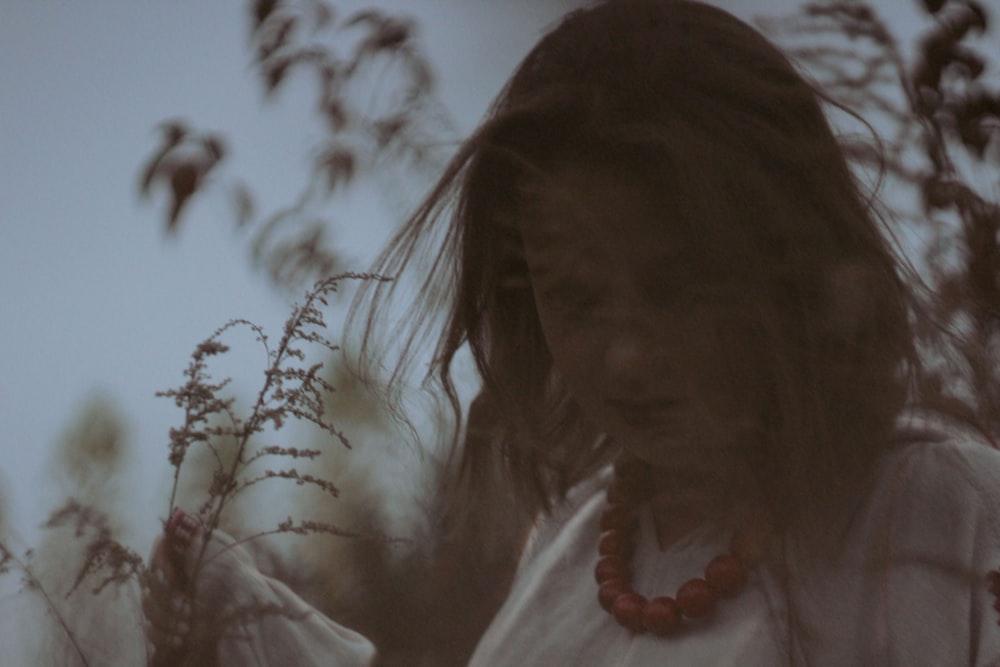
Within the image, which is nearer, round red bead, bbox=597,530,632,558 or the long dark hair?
the long dark hair

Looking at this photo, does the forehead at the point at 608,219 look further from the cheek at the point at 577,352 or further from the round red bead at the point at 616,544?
the round red bead at the point at 616,544

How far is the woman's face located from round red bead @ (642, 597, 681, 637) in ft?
0.49

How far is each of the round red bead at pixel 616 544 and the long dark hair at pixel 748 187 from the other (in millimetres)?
271

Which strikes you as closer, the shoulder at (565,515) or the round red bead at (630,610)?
the round red bead at (630,610)

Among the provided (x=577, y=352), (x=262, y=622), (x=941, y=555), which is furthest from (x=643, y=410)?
(x=262, y=622)

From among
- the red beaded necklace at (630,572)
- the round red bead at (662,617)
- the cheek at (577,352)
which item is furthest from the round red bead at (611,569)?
the cheek at (577,352)

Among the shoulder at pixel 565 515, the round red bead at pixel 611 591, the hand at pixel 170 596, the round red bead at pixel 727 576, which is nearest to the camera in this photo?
the hand at pixel 170 596

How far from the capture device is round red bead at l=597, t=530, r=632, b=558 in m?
1.33

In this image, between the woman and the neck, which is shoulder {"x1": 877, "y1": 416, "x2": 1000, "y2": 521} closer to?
the woman

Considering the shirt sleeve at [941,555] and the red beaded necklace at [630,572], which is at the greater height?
the shirt sleeve at [941,555]

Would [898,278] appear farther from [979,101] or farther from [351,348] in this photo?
[351,348]

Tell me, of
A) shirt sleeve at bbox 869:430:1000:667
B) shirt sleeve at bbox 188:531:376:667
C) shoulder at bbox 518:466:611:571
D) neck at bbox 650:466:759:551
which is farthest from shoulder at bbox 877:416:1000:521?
shirt sleeve at bbox 188:531:376:667

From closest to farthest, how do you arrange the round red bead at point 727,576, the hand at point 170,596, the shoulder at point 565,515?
1. the hand at point 170,596
2. the round red bead at point 727,576
3. the shoulder at point 565,515

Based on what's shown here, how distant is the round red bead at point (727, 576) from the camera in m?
1.14
